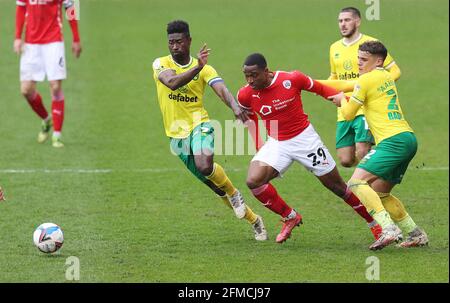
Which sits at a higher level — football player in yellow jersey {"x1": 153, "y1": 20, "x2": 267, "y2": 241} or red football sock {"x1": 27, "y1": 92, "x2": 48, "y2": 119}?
football player in yellow jersey {"x1": 153, "y1": 20, "x2": 267, "y2": 241}

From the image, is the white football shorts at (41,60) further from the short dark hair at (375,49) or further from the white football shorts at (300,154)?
the short dark hair at (375,49)

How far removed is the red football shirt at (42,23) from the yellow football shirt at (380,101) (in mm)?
8086

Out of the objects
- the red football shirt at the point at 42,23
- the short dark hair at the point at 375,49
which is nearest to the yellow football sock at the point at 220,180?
the short dark hair at the point at 375,49

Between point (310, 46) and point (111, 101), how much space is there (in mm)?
7408

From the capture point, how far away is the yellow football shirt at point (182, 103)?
1209 centimetres

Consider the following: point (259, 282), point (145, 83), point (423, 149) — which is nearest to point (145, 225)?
point (259, 282)

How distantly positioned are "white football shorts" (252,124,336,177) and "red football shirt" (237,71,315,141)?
0.09 meters

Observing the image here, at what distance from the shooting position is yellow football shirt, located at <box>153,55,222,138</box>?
1209cm

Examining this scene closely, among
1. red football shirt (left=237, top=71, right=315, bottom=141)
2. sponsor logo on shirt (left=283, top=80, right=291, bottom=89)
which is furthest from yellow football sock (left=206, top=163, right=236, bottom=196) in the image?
sponsor logo on shirt (left=283, top=80, right=291, bottom=89)

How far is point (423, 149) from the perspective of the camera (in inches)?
714

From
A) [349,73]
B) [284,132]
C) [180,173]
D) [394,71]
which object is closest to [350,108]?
[284,132]

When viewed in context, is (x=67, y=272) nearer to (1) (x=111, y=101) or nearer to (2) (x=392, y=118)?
(2) (x=392, y=118)

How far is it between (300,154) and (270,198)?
26.2 inches

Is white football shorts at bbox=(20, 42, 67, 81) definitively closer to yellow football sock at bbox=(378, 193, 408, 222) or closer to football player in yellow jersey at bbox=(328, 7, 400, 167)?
football player in yellow jersey at bbox=(328, 7, 400, 167)
